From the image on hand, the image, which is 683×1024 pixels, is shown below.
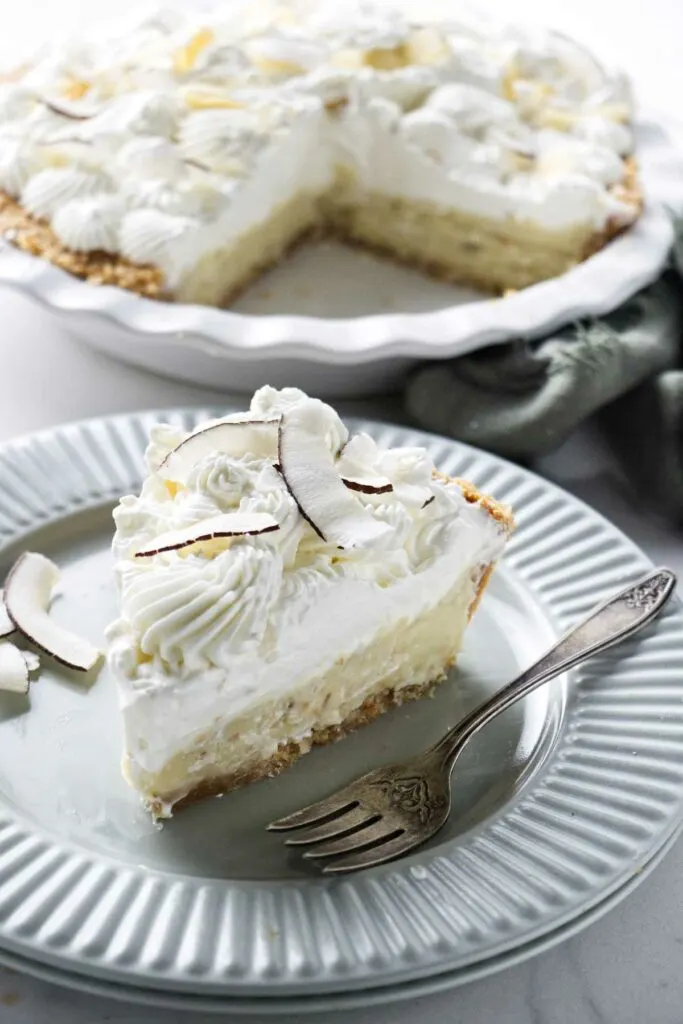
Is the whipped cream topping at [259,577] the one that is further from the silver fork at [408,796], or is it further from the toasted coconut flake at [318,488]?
the silver fork at [408,796]

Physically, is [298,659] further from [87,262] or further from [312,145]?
[312,145]

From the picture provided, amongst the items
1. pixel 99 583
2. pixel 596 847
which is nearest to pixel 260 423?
pixel 99 583

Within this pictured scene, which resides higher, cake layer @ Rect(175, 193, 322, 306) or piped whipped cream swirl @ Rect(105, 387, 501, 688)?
piped whipped cream swirl @ Rect(105, 387, 501, 688)

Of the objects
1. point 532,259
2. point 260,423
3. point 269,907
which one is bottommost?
point 532,259

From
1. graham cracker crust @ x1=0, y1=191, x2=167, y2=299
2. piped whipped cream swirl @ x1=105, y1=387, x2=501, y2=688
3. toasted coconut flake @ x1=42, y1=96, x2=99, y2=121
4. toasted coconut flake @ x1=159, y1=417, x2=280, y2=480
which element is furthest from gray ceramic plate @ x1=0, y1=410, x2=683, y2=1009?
toasted coconut flake @ x1=42, y1=96, x2=99, y2=121

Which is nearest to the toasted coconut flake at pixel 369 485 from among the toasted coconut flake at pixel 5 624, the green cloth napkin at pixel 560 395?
the toasted coconut flake at pixel 5 624

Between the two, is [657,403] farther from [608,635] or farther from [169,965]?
[169,965]

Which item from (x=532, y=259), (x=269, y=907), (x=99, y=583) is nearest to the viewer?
(x=269, y=907)

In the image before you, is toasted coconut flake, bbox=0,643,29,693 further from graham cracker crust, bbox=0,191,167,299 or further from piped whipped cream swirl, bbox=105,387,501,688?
graham cracker crust, bbox=0,191,167,299

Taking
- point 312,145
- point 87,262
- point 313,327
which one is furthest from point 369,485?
point 312,145
